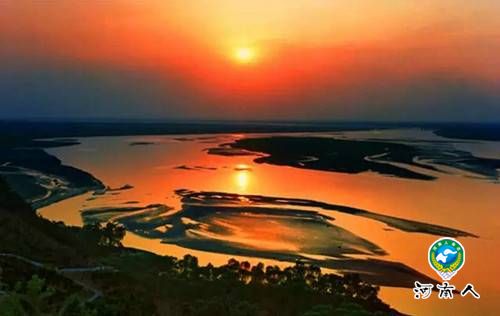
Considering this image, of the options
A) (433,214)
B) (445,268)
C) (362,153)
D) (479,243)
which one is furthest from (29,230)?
(362,153)

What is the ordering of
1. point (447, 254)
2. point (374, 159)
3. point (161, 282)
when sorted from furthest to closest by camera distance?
1. point (374, 159)
2. point (161, 282)
3. point (447, 254)

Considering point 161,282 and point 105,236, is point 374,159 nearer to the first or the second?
point 105,236

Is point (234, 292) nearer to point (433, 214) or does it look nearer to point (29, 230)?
point (29, 230)

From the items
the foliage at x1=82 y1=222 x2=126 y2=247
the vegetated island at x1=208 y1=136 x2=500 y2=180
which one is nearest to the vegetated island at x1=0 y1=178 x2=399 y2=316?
the foliage at x1=82 y1=222 x2=126 y2=247

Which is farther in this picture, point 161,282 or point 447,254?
point 161,282

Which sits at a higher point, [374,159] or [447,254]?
[447,254]

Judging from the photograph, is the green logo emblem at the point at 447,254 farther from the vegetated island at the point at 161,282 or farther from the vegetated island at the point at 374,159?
the vegetated island at the point at 374,159

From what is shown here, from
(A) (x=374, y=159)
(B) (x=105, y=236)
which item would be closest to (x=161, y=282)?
(B) (x=105, y=236)

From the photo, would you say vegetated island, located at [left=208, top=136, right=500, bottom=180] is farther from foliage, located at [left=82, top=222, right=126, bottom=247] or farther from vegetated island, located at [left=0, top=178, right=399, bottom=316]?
vegetated island, located at [left=0, top=178, right=399, bottom=316]

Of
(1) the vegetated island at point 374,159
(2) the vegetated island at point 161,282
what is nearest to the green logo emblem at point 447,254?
(2) the vegetated island at point 161,282
